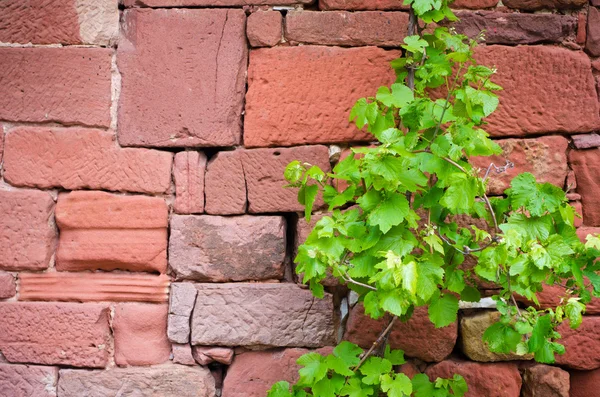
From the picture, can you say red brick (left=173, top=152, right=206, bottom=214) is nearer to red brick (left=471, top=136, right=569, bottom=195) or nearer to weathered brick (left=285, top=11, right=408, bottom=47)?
weathered brick (left=285, top=11, right=408, bottom=47)

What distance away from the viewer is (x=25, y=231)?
2.78 metres

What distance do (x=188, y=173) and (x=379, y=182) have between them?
1048 mm

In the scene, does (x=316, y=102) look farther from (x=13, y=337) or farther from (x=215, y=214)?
(x=13, y=337)

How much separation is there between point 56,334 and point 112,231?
507 millimetres

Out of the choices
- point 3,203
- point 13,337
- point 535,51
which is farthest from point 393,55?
point 13,337

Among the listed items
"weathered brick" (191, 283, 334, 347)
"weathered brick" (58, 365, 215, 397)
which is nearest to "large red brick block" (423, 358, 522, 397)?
"weathered brick" (191, 283, 334, 347)

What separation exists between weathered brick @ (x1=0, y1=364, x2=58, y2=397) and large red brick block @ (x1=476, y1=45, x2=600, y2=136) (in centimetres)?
221

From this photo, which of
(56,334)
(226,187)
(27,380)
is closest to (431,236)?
(226,187)

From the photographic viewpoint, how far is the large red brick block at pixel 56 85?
2795mm

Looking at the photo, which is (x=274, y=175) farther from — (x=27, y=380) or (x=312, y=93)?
(x=27, y=380)

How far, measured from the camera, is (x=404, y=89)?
233 centimetres

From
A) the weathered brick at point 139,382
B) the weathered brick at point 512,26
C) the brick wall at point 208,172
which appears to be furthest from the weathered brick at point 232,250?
the weathered brick at point 512,26

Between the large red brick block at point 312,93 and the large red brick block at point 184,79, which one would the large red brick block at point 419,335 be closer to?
the large red brick block at point 312,93

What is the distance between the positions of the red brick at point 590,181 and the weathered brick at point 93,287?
188cm
